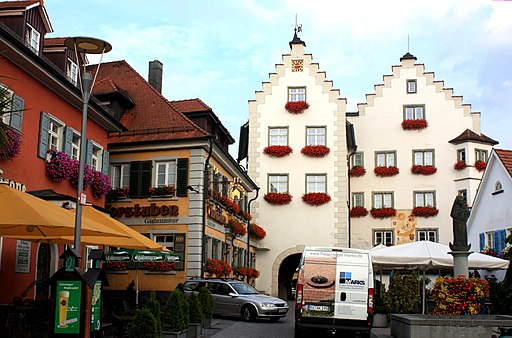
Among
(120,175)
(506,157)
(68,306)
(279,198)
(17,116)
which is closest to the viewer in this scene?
(68,306)

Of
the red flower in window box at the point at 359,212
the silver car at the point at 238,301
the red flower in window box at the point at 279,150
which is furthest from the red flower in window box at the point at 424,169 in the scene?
the silver car at the point at 238,301

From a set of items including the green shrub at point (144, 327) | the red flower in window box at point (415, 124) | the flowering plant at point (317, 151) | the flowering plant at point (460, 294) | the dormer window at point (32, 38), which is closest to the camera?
the green shrub at point (144, 327)

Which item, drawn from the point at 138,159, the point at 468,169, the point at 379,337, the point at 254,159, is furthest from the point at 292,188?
the point at 379,337

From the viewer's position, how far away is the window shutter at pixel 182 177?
27.0 meters

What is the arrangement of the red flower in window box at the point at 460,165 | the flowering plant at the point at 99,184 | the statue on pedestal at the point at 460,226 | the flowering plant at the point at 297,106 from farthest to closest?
the flowering plant at the point at 297,106 → the red flower in window box at the point at 460,165 → the flowering plant at the point at 99,184 → the statue on pedestal at the point at 460,226

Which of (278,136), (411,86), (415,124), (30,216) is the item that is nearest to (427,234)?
(415,124)

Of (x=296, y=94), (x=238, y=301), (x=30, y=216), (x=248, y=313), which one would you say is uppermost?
(x=296, y=94)

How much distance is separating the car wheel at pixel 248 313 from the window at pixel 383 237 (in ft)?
72.9

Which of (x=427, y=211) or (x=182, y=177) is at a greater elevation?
(x=427, y=211)

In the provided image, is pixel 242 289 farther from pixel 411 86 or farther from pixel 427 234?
pixel 411 86

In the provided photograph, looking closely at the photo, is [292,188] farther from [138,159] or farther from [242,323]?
[242,323]

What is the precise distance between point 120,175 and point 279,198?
50.1 feet

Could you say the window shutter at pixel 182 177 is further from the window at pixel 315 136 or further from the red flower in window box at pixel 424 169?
the red flower in window box at pixel 424 169

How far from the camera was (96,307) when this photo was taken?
11.5 metres
